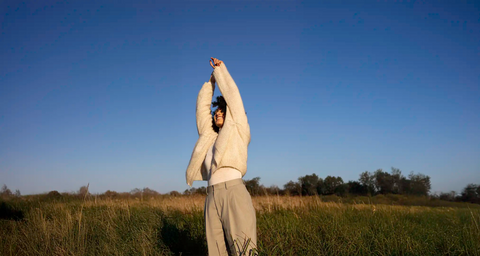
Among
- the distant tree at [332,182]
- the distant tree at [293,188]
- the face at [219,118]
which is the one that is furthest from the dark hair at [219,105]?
the distant tree at [332,182]

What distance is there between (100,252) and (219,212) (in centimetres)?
276

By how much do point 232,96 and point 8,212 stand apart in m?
10.1

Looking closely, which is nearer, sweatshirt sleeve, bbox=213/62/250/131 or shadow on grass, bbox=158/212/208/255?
sweatshirt sleeve, bbox=213/62/250/131

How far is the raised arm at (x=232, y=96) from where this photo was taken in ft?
8.79

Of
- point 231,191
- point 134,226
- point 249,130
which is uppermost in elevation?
point 249,130

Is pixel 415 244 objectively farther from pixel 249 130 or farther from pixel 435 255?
pixel 249 130

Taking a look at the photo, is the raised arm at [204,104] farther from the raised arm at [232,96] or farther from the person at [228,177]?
the raised arm at [232,96]

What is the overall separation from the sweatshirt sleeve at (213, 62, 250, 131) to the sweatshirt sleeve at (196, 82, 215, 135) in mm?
335

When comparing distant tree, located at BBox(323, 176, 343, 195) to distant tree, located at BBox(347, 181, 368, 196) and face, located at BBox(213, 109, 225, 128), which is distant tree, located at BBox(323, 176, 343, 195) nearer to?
distant tree, located at BBox(347, 181, 368, 196)

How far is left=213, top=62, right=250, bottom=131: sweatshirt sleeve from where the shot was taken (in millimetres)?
2676

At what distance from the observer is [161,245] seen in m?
4.55

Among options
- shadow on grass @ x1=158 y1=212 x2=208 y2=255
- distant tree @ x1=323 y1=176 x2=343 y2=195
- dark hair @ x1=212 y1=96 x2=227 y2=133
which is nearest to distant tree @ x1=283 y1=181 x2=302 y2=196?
shadow on grass @ x1=158 y1=212 x2=208 y2=255

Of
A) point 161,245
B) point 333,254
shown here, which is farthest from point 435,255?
point 161,245

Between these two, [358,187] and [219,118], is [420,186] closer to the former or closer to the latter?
[358,187]
